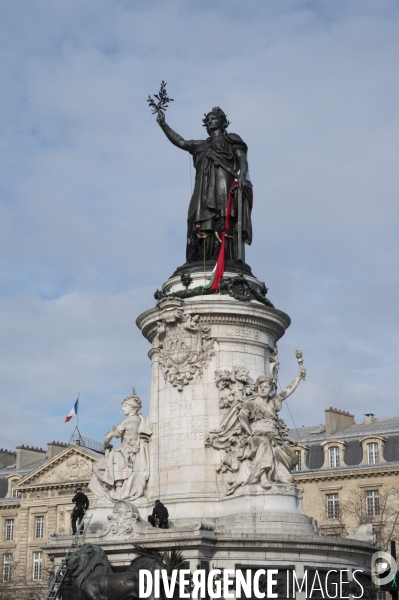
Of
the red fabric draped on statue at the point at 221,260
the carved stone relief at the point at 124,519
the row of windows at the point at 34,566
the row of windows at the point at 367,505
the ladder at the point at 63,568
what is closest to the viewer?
the ladder at the point at 63,568

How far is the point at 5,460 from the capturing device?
9194 cm

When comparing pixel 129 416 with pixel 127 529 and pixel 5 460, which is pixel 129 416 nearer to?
pixel 127 529

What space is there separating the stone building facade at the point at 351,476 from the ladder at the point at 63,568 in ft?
111

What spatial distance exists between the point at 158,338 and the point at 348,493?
37782 millimetres

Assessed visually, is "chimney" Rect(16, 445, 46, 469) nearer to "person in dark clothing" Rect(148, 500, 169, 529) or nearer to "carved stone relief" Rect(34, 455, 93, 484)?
"carved stone relief" Rect(34, 455, 93, 484)

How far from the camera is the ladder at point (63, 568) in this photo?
25625 millimetres

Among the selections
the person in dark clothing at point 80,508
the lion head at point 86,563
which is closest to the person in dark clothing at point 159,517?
the lion head at point 86,563

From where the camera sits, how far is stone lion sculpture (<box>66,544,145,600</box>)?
78.6ft

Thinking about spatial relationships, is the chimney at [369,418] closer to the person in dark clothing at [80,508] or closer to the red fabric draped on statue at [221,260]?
the red fabric draped on statue at [221,260]

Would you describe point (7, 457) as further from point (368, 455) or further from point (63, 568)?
point (63, 568)

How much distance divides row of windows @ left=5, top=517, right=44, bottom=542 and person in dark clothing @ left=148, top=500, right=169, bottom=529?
181 ft

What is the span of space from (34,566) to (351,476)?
25.5 meters

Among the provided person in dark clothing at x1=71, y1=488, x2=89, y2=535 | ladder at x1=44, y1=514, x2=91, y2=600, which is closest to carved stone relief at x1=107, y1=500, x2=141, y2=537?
ladder at x1=44, y1=514, x2=91, y2=600

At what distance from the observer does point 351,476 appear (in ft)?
216
